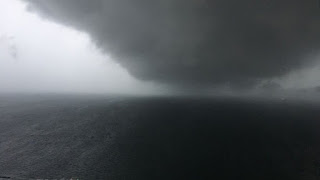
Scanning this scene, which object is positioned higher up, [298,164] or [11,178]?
[298,164]

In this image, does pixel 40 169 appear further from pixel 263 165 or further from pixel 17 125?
pixel 17 125

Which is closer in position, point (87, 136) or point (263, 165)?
point (263, 165)

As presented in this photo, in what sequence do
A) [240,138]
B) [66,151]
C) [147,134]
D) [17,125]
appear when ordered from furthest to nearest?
[17,125] < [147,134] < [240,138] < [66,151]

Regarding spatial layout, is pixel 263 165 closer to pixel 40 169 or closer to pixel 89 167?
pixel 89 167

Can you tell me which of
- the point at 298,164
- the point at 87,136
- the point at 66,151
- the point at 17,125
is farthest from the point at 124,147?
the point at 17,125

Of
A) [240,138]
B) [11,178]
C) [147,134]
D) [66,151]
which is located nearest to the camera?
[11,178]

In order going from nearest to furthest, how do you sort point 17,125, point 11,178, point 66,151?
1. point 11,178
2. point 66,151
3. point 17,125

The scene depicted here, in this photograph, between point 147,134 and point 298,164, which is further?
point 147,134

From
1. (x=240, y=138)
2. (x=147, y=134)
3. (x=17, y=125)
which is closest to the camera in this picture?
(x=240, y=138)

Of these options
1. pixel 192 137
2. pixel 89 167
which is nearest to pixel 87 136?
pixel 89 167
